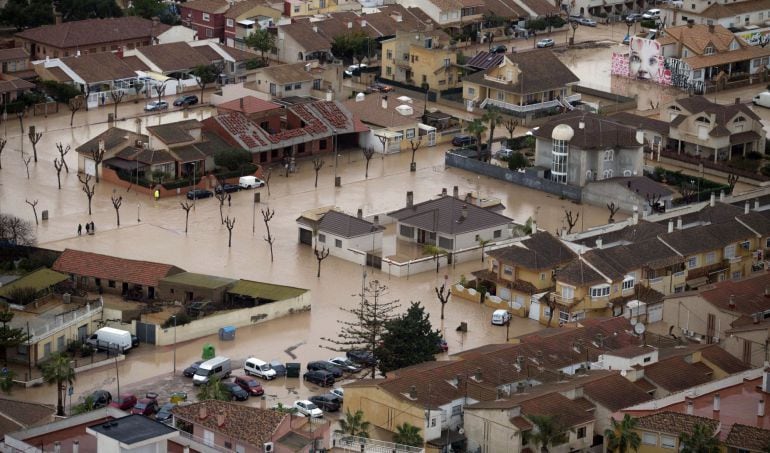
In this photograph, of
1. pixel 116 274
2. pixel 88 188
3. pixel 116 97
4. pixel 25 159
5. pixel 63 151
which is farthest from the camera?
pixel 116 97

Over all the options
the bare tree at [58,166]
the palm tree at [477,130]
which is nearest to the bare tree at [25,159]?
the bare tree at [58,166]

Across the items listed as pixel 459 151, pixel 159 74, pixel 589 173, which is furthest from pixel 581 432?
pixel 159 74

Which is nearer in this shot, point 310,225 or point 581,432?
point 581,432

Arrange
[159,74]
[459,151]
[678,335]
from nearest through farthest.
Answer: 1. [678,335]
2. [459,151]
3. [159,74]

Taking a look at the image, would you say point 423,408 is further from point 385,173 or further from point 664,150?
point 664,150

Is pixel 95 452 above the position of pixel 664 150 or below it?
above

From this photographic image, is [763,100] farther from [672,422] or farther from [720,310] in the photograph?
[672,422]

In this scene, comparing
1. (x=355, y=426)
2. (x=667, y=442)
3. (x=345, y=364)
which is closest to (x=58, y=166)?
(x=345, y=364)

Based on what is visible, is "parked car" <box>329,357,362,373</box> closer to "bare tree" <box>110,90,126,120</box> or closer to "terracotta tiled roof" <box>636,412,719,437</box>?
"terracotta tiled roof" <box>636,412,719,437</box>
